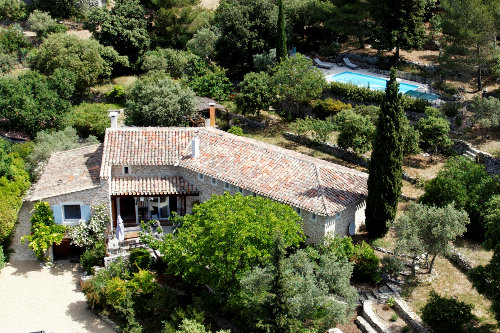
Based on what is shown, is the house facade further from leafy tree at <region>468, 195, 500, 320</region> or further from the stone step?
leafy tree at <region>468, 195, 500, 320</region>

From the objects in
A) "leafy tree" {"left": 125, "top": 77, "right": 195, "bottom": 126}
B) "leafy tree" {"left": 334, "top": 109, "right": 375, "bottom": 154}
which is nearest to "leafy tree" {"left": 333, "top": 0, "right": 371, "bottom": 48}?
"leafy tree" {"left": 334, "top": 109, "right": 375, "bottom": 154}

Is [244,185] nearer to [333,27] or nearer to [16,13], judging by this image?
[333,27]

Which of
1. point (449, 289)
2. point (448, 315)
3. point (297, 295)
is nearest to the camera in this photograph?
point (448, 315)

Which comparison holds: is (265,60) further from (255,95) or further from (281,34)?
(255,95)

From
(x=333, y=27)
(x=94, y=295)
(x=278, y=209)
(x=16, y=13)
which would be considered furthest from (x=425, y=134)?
(x=16, y=13)

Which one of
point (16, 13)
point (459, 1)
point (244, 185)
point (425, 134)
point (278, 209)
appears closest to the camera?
point (278, 209)

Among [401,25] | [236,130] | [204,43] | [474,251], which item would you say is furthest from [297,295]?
[204,43]
